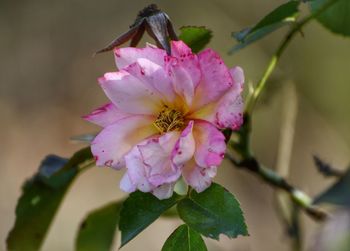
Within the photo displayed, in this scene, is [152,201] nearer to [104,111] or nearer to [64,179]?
[104,111]

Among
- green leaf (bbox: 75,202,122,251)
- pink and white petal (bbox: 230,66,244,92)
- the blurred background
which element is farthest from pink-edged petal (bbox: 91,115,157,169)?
the blurred background

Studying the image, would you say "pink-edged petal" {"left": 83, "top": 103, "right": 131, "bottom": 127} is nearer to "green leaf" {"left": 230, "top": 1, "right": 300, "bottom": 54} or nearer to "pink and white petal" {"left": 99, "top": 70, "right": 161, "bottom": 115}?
"pink and white petal" {"left": 99, "top": 70, "right": 161, "bottom": 115}

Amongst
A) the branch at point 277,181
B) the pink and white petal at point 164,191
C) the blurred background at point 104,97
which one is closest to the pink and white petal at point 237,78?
the pink and white petal at point 164,191

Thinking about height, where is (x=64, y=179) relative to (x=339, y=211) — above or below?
below

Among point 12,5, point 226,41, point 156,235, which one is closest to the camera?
point 156,235

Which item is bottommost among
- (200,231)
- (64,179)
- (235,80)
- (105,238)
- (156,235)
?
(156,235)

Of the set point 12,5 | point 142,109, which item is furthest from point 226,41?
point 142,109
